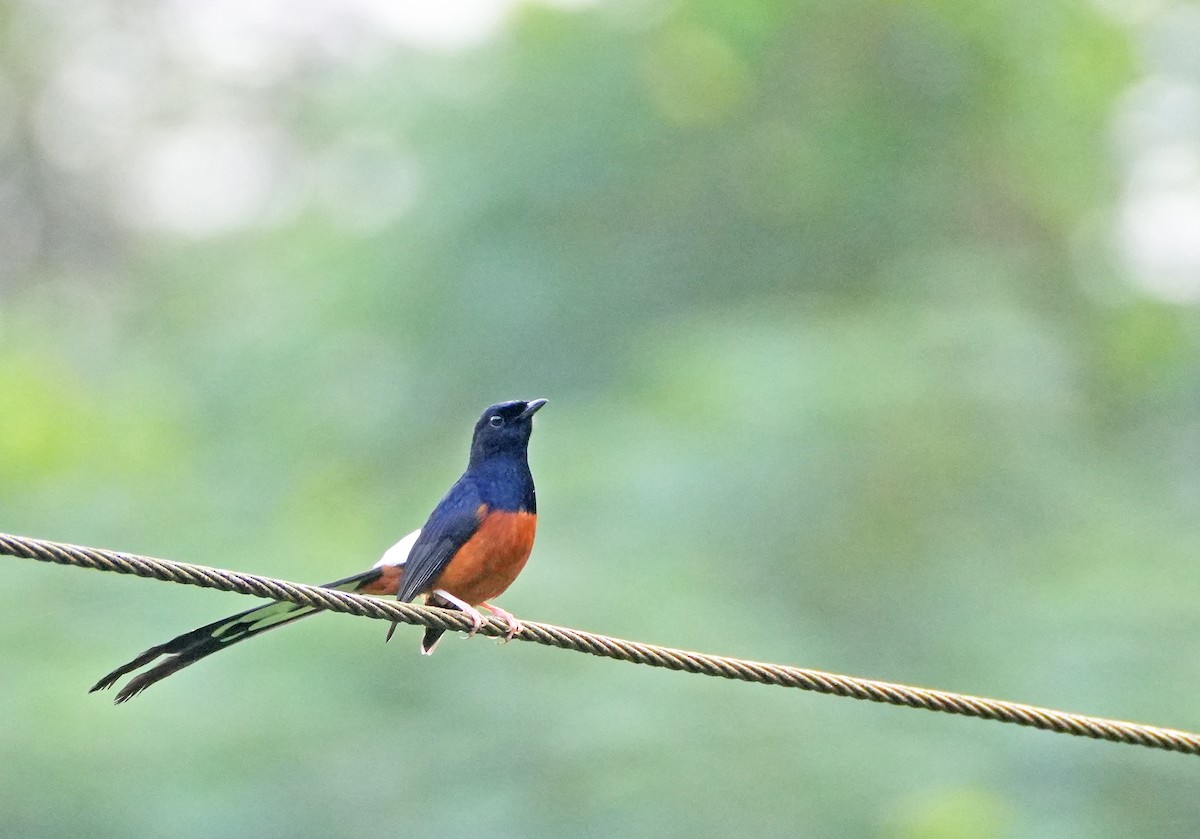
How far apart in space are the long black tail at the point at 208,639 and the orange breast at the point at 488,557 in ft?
2.13

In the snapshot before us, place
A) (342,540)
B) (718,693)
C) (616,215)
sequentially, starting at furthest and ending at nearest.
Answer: (616,215) → (342,540) → (718,693)

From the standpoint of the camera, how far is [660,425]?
460 inches

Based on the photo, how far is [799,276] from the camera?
15953mm

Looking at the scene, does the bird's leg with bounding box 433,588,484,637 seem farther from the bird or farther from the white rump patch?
the white rump patch

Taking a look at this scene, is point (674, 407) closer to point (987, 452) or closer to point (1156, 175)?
point (987, 452)

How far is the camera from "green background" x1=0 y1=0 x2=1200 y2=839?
30.2 ft

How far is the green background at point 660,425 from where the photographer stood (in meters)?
9.20

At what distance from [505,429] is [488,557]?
0.61m

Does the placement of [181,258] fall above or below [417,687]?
above

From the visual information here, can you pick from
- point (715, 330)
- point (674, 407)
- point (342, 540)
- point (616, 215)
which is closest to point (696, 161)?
point (616, 215)

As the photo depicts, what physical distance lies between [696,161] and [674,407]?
17.9ft

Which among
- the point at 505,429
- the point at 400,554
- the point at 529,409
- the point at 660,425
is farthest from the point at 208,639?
the point at 660,425

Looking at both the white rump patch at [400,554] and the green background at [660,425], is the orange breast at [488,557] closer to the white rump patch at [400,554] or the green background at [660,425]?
the white rump patch at [400,554]

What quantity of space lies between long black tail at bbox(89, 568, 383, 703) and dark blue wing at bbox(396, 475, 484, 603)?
21.5 inches
